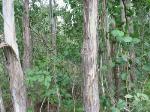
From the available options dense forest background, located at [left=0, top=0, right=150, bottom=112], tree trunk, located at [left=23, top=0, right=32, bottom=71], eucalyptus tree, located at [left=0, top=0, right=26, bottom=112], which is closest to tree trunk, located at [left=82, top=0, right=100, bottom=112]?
dense forest background, located at [left=0, top=0, right=150, bottom=112]

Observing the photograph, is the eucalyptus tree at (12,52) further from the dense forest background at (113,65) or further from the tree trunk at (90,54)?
the tree trunk at (90,54)

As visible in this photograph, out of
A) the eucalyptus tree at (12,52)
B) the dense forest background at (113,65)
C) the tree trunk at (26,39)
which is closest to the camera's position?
the dense forest background at (113,65)

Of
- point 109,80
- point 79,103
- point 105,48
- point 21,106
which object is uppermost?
point 105,48

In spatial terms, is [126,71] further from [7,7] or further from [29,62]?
[29,62]

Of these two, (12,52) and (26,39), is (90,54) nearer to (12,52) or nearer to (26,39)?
(12,52)

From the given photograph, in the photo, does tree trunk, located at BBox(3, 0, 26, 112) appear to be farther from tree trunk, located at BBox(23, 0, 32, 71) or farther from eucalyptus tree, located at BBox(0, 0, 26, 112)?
tree trunk, located at BBox(23, 0, 32, 71)

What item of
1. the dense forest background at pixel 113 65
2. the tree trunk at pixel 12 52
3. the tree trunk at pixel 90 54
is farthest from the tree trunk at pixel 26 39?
the tree trunk at pixel 90 54

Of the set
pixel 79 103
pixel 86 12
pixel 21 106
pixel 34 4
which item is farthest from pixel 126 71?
pixel 34 4

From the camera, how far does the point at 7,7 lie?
386cm

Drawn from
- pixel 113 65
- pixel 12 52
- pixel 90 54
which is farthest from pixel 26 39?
pixel 90 54

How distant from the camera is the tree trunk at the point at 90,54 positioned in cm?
265

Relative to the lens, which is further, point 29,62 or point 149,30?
point 29,62

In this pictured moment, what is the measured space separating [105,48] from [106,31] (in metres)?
0.20

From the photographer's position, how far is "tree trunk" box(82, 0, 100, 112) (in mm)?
2650
